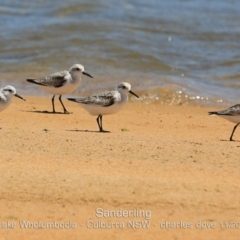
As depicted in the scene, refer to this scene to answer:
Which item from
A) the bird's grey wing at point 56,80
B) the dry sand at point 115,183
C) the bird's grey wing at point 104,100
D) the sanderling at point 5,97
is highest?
the dry sand at point 115,183

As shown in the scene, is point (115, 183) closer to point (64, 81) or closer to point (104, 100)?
point (104, 100)

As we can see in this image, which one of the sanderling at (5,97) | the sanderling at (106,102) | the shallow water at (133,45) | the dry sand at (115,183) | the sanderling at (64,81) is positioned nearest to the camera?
the dry sand at (115,183)

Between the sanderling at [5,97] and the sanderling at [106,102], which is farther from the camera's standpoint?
the sanderling at [5,97]

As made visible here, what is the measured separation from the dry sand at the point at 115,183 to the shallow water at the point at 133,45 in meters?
6.14

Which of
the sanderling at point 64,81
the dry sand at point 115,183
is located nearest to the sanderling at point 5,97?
the dry sand at point 115,183

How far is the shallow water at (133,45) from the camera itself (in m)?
18.0

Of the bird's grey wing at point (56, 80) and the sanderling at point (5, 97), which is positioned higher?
the sanderling at point (5, 97)

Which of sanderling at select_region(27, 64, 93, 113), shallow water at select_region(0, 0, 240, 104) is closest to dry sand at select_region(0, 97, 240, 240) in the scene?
sanderling at select_region(27, 64, 93, 113)

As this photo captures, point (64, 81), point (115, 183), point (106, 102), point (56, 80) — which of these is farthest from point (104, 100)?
point (115, 183)

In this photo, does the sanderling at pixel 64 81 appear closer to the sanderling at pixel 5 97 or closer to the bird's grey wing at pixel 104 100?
the sanderling at pixel 5 97

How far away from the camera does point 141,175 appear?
29.1 ft

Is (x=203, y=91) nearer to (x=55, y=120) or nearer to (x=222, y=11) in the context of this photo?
(x=55, y=120)

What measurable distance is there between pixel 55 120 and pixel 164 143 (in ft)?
13.2

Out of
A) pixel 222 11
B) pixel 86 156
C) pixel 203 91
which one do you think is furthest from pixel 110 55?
pixel 86 156
